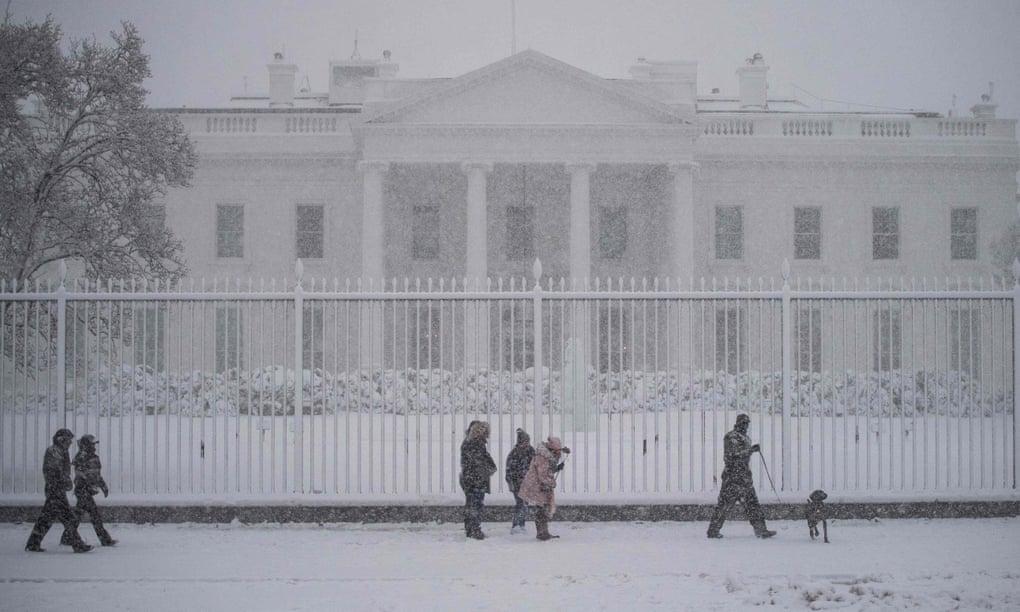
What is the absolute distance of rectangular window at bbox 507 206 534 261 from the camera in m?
33.5

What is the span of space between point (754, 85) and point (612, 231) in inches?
386

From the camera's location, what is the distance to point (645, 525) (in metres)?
10.4

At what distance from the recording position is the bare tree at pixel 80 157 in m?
12.8

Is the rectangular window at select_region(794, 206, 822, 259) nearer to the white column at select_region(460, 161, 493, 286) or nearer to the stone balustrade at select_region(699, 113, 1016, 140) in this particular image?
the stone balustrade at select_region(699, 113, 1016, 140)

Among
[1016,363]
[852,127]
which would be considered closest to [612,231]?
[852,127]

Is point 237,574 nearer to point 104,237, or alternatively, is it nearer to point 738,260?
point 104,237

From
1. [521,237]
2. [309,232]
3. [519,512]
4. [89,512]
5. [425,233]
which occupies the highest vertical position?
[309,232]

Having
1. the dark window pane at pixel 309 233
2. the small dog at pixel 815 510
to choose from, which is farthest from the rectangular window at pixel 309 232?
the small dog at pixel 815 510

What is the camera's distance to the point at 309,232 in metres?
34.6

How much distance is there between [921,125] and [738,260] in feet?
24.4

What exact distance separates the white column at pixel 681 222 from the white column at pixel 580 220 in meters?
2.49

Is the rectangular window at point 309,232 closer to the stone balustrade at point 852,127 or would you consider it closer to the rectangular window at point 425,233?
the rectangular window at point 425,233

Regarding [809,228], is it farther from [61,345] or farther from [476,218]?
[61,345]

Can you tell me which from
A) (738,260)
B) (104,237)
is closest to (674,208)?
(738,260)
